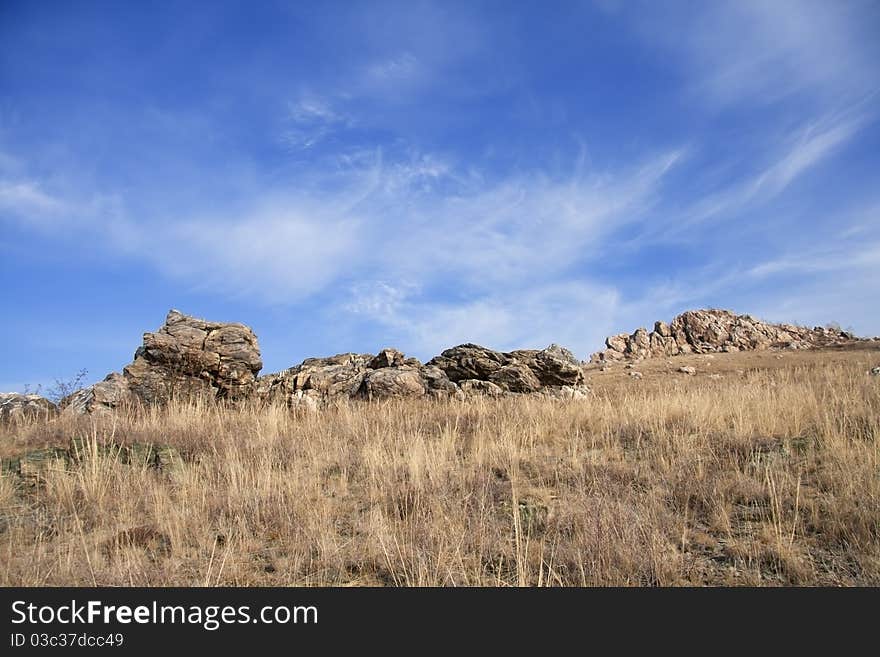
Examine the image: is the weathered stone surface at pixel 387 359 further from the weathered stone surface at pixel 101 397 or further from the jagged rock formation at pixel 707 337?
the jagged rock formation at pixel 707 337

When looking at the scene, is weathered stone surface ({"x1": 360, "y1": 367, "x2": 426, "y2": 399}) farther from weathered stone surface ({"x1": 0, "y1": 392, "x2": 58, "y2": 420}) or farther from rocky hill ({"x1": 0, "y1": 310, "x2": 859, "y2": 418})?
weathered stone surface ({"x1": 0, "y1": 392, "x2": 58, "y2": 420})

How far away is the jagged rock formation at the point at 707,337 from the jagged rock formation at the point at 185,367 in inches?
1199

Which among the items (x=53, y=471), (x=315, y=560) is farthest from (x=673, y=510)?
(x=53, y=471)

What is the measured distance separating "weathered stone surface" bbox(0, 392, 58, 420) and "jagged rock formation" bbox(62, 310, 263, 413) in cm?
45

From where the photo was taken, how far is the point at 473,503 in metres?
6.01

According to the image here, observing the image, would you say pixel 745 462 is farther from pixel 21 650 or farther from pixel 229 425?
pixel 229 425

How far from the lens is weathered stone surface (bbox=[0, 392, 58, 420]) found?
40.1 ft

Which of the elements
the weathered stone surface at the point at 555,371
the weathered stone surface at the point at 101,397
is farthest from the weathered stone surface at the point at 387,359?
the weathered stone surface at the point at 101,397

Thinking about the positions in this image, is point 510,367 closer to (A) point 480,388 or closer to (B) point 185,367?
(A) point 480,388

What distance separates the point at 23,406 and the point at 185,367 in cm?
351

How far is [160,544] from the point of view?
529cm

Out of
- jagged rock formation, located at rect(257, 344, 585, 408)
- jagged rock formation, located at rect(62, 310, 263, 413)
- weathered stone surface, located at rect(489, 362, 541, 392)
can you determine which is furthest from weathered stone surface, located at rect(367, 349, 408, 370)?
jagged rock formation, located at rect(62, 310, 263, 413)

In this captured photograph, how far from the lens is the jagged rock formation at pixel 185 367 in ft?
43.3

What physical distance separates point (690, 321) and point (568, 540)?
43734 millimetres
